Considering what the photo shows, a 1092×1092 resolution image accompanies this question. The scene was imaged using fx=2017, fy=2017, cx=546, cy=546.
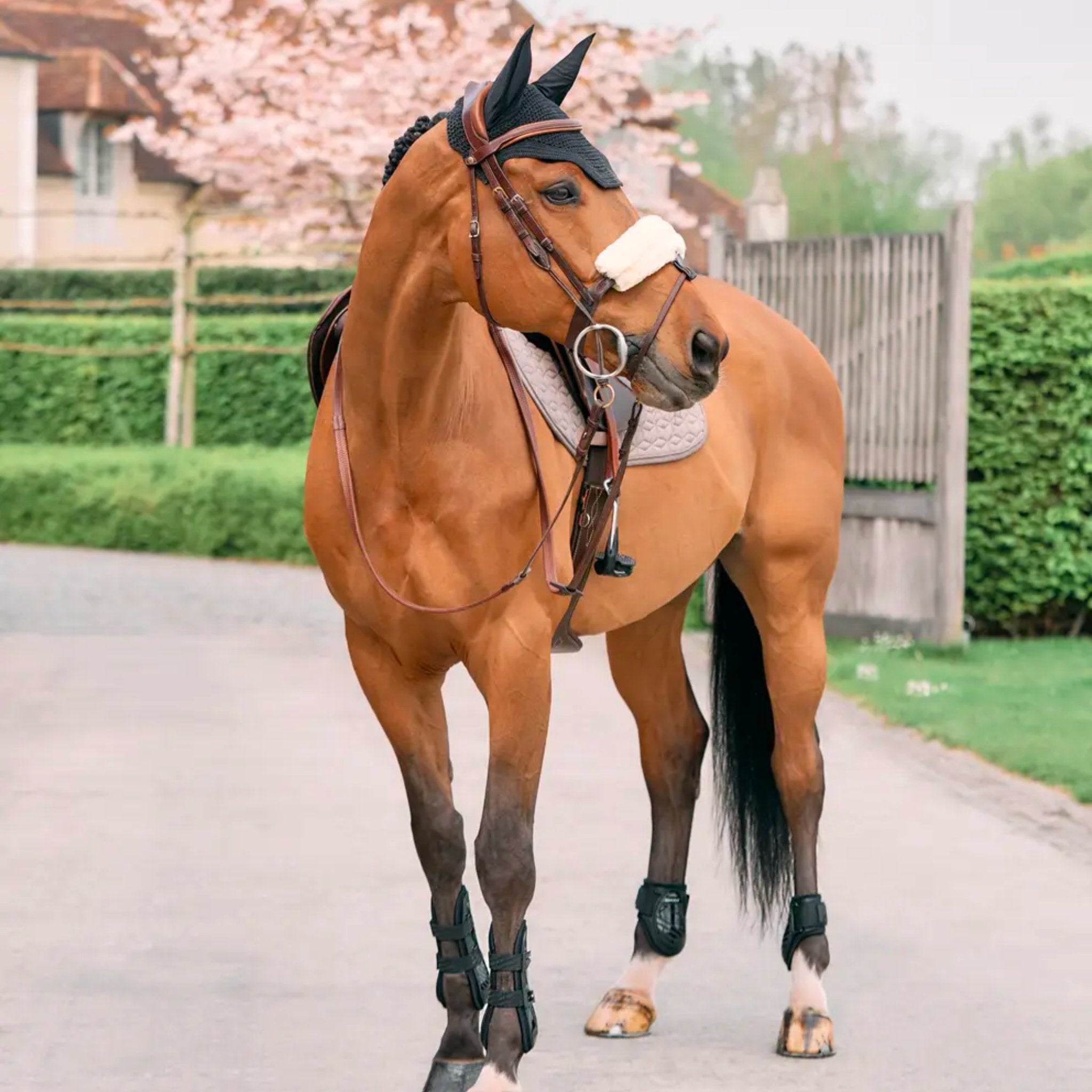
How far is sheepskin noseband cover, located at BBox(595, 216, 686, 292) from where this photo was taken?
3.81 metres

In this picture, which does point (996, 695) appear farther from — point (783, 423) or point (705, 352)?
point (705, 352)

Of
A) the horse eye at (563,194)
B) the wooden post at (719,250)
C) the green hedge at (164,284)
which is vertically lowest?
the horse eye at (563,194)

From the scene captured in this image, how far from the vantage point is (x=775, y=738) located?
554 centimetres

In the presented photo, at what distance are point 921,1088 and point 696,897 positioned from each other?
2027 millimetres

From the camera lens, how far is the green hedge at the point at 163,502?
59.9 ft

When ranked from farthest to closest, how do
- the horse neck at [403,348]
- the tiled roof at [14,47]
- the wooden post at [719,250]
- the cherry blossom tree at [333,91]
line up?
the tiled roof at [14,47] < the cherry blossom tree at [333,91] < the wooden post at [719,250] < the horse neck at [403,348]

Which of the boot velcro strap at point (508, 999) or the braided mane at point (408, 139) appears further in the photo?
the boot velcro strap at point (508, 999)

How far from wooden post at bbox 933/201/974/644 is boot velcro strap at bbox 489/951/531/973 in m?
7.67

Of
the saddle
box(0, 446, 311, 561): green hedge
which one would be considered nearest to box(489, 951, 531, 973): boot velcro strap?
the saddle

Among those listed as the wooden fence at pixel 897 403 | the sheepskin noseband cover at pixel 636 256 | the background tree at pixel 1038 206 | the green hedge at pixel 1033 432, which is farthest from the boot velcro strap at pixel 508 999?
the background tree at pixel 1038 206

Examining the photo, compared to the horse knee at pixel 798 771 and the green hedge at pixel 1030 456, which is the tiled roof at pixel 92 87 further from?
the horse knee at pixel 798 771

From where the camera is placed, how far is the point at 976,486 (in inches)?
485

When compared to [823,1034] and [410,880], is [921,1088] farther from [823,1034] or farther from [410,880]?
[410,880]

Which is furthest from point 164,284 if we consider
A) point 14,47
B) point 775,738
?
point 775,738
